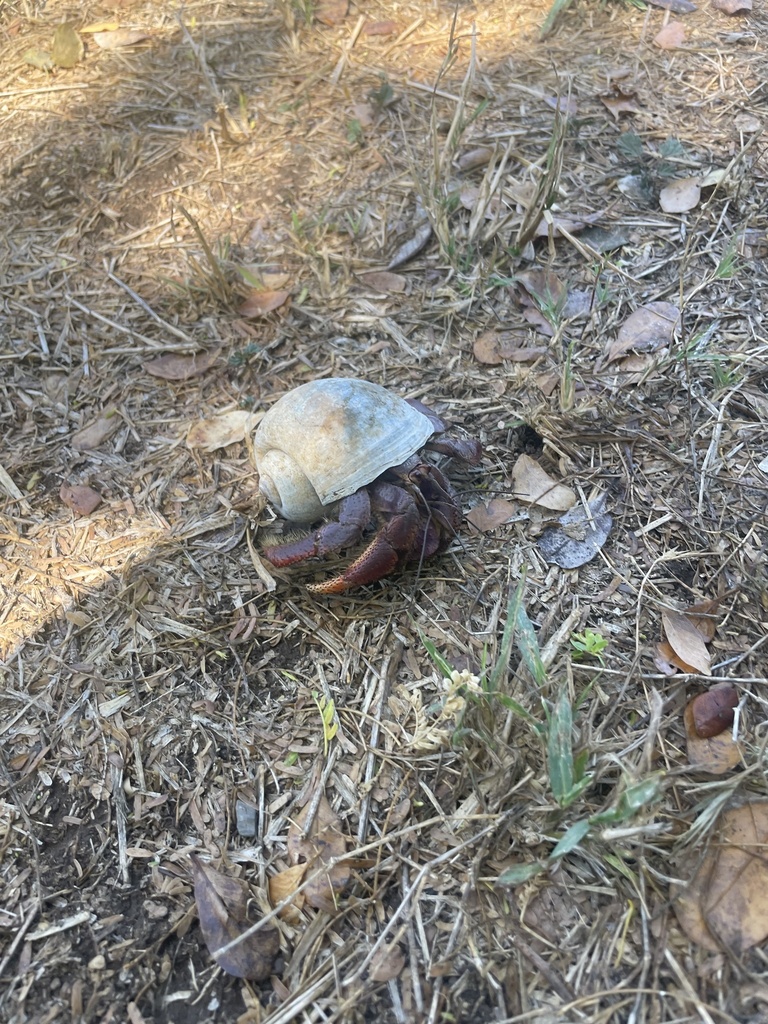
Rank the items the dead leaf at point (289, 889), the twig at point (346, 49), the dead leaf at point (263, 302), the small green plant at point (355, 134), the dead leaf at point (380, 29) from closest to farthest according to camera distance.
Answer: the dead leaf at point (289, 889), the dead leaf at point (263, 302), the small green plant at point (355, 134), the twig at point (346, 49), the dead leaf at point (380, 29)

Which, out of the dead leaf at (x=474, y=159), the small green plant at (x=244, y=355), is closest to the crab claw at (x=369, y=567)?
the small green plant at (x=244, y=355)

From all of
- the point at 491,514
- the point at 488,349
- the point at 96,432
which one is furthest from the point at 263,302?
the point at 491,514

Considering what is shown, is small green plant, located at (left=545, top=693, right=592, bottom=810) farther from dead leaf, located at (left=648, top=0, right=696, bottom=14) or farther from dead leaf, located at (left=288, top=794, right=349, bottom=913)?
dead leaf, located at (left=648, top=0, right=696, bottom=14)

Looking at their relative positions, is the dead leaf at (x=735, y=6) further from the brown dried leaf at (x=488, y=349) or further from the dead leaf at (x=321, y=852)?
the dead leaf at (x=321, y=852)

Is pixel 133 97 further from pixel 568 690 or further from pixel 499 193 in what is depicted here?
pixel 568 690

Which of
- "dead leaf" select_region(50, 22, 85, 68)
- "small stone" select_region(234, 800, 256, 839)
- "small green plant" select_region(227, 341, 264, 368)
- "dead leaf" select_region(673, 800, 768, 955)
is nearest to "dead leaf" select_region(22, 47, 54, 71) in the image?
"dead leaf" select_region(50, 22, 85, 68)
